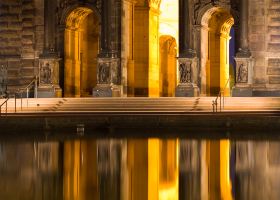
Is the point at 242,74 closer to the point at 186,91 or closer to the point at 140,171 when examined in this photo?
the point at 186,91

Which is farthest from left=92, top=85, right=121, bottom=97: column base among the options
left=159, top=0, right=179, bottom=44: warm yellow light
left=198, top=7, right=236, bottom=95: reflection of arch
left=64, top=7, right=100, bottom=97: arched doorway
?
left=159, top=0, right=179, bottom=44: warm yellow light

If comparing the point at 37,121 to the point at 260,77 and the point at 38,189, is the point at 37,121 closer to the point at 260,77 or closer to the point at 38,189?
the point at 260,77

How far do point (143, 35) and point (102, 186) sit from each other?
32447 millimetres

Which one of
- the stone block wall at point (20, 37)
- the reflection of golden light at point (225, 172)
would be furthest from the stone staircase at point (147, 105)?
the reflection of golden light at point (225, 172)

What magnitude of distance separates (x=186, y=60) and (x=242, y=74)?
3138mm

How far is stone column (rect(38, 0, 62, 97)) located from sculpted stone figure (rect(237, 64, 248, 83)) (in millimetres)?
10213

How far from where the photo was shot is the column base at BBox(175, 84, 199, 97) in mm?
38656

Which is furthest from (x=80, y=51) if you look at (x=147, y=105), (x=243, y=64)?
(x=147, y=105)

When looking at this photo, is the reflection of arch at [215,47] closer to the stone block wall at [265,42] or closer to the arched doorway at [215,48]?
the arched doorway at [215,48]

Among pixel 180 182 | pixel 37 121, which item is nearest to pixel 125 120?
pixel 37 121

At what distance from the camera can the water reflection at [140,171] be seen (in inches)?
428

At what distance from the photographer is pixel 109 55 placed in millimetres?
39938

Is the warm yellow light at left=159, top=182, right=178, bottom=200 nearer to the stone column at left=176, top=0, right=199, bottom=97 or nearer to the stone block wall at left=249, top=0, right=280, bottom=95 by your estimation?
the stone column at left=176, top=0, right=199, bottom=97

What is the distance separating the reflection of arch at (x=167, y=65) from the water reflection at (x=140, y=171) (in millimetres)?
33740
